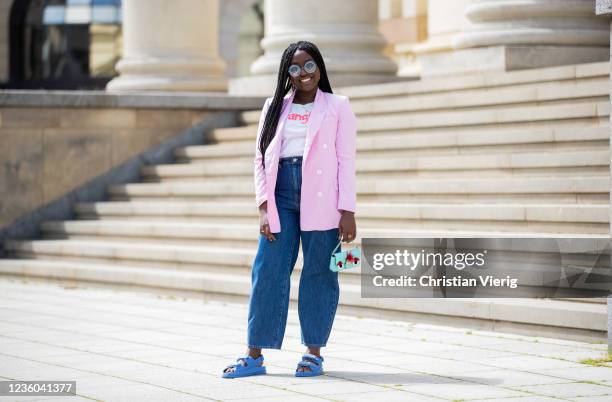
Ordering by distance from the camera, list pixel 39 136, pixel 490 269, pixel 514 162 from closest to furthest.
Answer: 1. pixel 490 269
2. pixel 514 162
3. pixel 39 136

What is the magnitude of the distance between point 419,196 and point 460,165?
557 mm

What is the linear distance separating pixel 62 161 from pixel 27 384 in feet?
33.5

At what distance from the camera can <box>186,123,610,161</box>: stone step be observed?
512 inches

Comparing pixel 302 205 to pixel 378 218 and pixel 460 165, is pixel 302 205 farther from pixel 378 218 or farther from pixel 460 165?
pixel 460 165

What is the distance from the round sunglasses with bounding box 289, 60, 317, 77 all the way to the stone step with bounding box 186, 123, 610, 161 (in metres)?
5.16

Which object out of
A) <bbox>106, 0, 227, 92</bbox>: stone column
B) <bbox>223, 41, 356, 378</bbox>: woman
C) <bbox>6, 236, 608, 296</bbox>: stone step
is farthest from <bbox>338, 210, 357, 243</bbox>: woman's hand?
<bbox>106, 0, 227, 92</bbox>: stone column

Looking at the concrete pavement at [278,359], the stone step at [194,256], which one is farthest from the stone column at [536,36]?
the concrete pavement at [278,359]

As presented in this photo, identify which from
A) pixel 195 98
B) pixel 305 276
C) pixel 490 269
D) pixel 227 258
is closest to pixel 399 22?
pixel 195 98

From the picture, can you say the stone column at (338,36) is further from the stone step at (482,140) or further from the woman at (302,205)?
the woman at (302,205)

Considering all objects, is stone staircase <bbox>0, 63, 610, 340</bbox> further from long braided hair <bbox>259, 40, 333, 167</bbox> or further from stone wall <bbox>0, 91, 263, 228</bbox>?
long braided hair <bbox>259, 40, 333, 167</bbox>

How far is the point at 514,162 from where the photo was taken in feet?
43.2

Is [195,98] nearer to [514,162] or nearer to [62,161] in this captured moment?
[62,161]

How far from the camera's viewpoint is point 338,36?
19.1m

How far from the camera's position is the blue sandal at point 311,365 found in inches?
324
